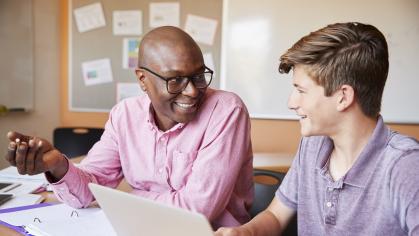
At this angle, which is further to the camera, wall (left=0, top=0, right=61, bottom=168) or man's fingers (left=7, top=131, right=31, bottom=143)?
wall (left=0, top=0, right=61, bottom=168)

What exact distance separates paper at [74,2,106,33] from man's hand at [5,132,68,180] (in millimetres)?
2285

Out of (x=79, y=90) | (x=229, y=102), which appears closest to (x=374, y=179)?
(x=229, y=102)

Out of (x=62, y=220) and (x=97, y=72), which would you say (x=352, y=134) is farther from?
(x=97, y=72)

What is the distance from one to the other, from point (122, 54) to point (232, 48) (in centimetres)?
92

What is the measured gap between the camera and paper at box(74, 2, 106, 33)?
3.17 metres

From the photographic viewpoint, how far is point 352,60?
2.77 feet

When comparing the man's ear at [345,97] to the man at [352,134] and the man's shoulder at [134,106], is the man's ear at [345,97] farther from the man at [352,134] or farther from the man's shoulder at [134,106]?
the man's shoulder at [134,106]

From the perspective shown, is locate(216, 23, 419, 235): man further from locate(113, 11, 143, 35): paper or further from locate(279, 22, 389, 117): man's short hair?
locate(113, 11, 143, 35): paper

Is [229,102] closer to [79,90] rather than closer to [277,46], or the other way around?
[277,46]

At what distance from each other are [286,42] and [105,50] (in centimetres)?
148

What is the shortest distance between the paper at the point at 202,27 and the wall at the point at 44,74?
115cm

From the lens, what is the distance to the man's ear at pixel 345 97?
33.8 inches

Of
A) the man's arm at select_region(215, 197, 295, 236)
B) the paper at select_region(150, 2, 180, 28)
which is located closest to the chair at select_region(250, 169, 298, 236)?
the man's arm at select_region(215, 197, 295, 236)

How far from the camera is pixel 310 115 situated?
0.91 metres
